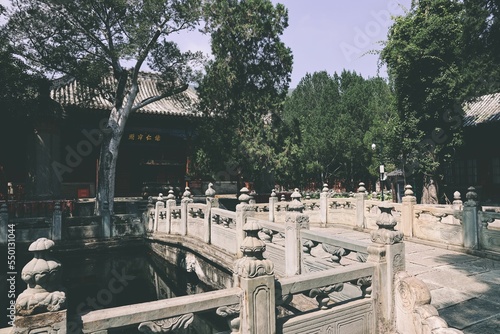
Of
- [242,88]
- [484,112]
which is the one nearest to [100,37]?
[242,88]

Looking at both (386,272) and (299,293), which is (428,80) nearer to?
(386,272)

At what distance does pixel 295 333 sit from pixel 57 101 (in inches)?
612

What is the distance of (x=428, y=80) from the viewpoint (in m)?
14.0

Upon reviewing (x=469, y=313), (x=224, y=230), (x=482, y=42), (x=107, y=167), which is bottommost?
(x=469, y=313)

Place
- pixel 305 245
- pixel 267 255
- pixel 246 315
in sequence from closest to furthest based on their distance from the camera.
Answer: pixel 246 315 → pixel 305 245 → pixel 267 255

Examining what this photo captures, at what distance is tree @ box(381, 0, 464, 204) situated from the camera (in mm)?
13305

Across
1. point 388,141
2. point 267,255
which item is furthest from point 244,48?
point 267,255

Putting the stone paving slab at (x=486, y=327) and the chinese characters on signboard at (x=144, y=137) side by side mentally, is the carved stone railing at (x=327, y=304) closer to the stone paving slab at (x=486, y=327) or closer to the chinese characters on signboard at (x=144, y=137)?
the stone paving slab at (x=486, y=327)

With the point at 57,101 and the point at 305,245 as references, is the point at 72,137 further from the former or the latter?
the point at 305,245

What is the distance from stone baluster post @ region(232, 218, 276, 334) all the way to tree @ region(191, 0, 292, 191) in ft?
35.7

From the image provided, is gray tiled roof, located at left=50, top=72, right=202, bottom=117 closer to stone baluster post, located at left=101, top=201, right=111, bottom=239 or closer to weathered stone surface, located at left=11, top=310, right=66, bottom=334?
stone baluster post, located at left=101, top=201, right=111, bottom=239

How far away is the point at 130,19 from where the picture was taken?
12430 mm

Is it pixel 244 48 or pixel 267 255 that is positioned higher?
pixel 244 48

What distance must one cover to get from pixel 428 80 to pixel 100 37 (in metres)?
13.7
